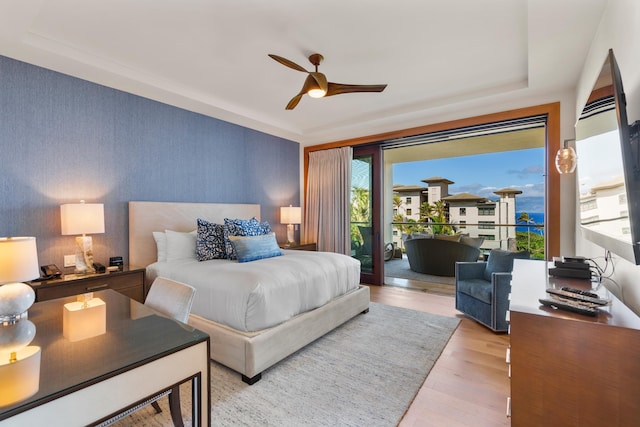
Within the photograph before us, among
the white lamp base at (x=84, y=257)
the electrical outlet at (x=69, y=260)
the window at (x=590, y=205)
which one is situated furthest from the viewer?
the electrical outlet at (x=69, y=260)

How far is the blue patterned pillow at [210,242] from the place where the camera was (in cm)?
325

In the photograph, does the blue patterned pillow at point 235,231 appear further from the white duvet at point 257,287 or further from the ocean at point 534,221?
the ocean at point 534,221

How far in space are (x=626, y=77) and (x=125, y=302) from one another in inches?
115

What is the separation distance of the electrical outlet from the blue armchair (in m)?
4.08

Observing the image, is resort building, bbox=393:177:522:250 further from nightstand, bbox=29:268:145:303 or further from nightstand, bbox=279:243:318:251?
nightstand, bbox=29:268:145:303

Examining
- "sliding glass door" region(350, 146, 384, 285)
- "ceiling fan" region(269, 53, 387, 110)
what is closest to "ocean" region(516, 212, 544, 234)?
"sliding glass door" region(350, 146, 384, 285)

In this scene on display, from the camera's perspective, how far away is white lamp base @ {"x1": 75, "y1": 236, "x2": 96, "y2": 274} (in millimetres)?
2734

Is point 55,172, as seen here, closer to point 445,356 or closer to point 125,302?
point 125,302

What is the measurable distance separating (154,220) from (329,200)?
276cm

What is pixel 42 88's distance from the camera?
2.69 metres

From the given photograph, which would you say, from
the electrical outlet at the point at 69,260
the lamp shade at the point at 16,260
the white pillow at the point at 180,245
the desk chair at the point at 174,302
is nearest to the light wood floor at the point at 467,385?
the desk chair at the point at 174,302

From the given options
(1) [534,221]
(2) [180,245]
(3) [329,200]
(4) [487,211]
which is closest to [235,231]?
(2) [180,245]

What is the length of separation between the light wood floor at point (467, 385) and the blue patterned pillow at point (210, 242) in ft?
7.79

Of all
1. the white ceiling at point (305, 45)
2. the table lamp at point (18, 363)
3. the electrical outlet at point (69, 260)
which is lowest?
the table lamp at point (18, 363)
